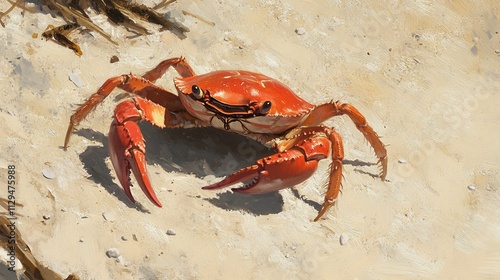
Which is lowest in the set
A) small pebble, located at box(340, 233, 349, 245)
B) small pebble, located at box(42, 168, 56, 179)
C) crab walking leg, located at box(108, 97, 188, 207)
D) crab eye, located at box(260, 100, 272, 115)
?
small pebble, located at box(340, 233, 349, 245)

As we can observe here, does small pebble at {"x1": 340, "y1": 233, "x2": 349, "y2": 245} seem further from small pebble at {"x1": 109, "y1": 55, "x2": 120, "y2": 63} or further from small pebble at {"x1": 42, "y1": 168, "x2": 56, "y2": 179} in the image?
small pebble at {"x1": 109, "y1": 55, "x2": 120, "y2": 63}

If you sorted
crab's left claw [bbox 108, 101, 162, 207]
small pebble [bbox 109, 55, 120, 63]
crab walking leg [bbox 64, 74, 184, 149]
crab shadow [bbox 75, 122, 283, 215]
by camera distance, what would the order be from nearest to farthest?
1. crab's left claw [bbox 108, 101, 162, 207]
2. crab shadow [bbox 75, 122, 283, 215]
3. crab walking leg [bbox 64, 74, 184, 149]
4. small pebble [bbox 109, 55, 120, 63]

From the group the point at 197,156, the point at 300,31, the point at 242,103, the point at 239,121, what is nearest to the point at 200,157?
the point at 197,156

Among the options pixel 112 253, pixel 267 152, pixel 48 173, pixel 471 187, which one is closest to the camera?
pixel 112 253

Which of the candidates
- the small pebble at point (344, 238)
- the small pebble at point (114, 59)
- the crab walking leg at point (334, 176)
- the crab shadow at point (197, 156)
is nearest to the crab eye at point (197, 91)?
the crab shadow at point (197, 156)

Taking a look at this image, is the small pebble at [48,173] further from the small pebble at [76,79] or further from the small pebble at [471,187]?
the small pebble at [471,187]

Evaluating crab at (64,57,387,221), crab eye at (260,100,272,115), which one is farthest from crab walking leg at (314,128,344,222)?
crab eye at (260,100,272,115)

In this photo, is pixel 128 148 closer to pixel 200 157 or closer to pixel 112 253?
pixel 112 253

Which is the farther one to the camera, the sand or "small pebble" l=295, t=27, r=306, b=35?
"small pebble" l=295, t=27, r=306, b=35
